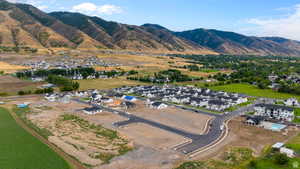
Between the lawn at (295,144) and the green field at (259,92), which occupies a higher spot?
the green field at (259,92)

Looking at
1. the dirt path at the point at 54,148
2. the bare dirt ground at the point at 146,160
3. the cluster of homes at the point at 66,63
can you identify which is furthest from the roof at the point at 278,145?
the cluster of homes at the point at 66,63

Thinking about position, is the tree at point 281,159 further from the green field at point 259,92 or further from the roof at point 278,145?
the green field at point 259,92

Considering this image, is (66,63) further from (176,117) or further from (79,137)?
(79,137)

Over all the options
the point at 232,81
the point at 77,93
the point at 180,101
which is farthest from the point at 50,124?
the point at 232,81

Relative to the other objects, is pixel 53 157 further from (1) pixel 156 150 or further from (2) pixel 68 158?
(1) pixel 156 150

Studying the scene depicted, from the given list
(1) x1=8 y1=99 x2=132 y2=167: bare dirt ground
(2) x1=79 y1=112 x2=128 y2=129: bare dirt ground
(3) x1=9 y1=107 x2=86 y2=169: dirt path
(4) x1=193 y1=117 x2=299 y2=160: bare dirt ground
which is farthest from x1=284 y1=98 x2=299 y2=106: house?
(3) x1=9 y1=107 x2=86 y2=169: dirt path

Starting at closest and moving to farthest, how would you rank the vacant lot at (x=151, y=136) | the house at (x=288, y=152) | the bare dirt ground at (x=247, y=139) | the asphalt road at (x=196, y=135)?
the house at (x=288, y=152)
the bare dirt ground at (x=247, y=139)
the asphalt road at (x=196, y=135)
the vacant lot at (x=151, y=136)

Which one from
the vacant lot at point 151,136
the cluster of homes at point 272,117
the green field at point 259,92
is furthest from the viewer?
the green field at point 259,92

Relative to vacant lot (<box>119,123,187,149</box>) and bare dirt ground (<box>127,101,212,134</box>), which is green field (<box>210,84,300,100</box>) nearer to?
bare dirt ground (<box>127,101,212,134</box>)
